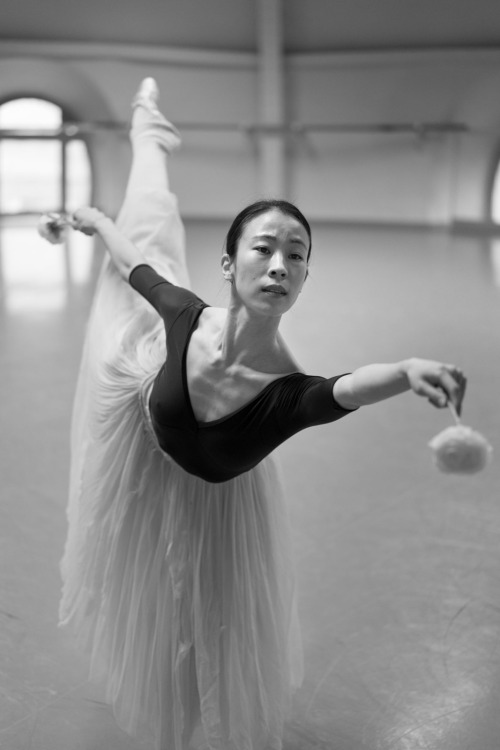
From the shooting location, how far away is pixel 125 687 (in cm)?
188

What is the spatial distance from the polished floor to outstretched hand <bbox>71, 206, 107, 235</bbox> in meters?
0.31

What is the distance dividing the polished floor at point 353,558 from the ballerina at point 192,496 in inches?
6.6

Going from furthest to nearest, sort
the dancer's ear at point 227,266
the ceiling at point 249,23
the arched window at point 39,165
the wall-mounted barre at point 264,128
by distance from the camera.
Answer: the arched window at point 39,165, the wall-mounted barre at point 264,128, the ceiling at point 249,23, the dancer's ear at point 227,266

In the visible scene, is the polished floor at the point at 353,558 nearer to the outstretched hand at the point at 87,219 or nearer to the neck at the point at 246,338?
the outstretched hand at the point at 87,219

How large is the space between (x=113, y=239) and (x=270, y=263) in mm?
596

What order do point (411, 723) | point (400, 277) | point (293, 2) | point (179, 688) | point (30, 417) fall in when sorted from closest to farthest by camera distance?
point (179, 688) → point (411, 723) → point (30, 417) → point (400, 277) → point (293, 2)

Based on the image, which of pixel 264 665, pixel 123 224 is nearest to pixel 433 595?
pixel 264 665

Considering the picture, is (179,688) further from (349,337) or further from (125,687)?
(349,337)

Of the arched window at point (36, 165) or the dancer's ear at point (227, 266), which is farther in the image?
the arched window at point (36, 165)

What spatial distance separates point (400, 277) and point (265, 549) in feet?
17.6

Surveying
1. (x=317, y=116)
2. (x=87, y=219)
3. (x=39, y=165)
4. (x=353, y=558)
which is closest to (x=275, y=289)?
(x=87, y=219)

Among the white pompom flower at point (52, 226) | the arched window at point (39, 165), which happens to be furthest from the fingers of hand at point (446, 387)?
the arched window at point (39, 165)

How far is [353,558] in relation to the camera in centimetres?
267

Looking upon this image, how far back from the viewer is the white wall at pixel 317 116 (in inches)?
404
